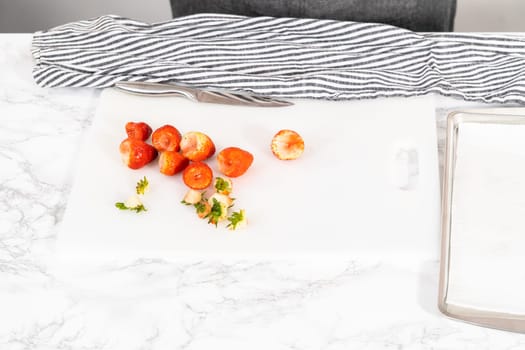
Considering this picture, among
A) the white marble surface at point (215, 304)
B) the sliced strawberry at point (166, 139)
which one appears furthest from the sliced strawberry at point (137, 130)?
the white marble surface at point (215, 304)

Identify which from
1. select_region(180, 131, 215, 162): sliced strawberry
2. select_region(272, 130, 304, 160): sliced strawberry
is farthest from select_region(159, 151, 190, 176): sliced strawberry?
select_region(272, 130, 304, 160): sliced strawberry

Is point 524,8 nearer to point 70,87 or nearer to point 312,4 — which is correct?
point 312,4

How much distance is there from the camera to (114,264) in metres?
0.86

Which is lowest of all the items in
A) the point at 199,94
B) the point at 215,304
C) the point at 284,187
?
the point at 215,304

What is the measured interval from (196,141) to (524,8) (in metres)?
1.46

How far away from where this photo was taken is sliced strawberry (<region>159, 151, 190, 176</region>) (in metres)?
0.91

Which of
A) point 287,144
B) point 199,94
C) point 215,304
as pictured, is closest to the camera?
point 215,304

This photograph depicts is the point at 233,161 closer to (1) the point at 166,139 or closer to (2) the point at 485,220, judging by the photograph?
(1) the point at 166,139

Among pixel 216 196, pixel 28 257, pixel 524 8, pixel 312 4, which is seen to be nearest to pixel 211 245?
pixel 216 196

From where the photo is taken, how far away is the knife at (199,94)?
3.37 ft

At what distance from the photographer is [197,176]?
888 mm

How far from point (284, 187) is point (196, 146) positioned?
12 cm

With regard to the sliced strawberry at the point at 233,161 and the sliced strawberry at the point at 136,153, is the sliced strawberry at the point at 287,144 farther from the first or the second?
the sliced strawberry at the point at 136,153

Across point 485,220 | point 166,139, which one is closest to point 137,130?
point 166,139
